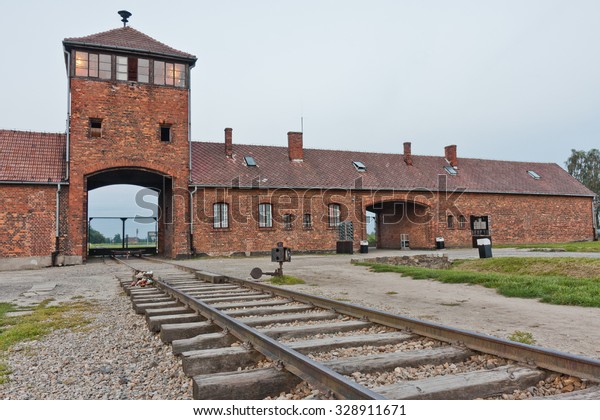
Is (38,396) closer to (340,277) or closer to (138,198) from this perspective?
(340,277)

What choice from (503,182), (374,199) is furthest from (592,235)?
(374,199)

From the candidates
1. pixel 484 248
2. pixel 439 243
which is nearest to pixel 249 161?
pixel 439 243

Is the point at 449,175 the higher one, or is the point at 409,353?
the point at 449,175

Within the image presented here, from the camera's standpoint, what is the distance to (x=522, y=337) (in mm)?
4320

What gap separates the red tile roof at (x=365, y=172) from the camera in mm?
26109

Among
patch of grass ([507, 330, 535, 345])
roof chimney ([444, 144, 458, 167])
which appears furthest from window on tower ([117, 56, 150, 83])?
patch of grass ([507, 330, 535, 345])

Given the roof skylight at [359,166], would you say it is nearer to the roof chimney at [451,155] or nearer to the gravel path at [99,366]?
the roof chimney at [451,155]

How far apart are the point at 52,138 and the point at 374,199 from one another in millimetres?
18675

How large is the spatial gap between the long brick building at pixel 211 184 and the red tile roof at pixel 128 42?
0.21ft

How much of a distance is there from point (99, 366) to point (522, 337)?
3949mm

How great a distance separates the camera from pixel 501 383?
289 cm

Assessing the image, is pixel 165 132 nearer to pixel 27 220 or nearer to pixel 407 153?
pixel 27 220

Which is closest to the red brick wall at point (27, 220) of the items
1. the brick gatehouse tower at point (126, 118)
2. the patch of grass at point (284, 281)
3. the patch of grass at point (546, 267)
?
the brick gatehouse tower at point (126, 118)
